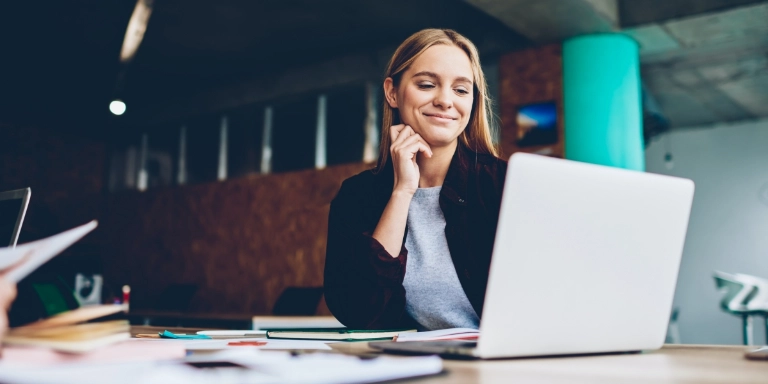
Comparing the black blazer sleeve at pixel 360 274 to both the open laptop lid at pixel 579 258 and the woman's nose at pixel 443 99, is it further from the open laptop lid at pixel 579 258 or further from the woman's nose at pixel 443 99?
the open laptop lid at pixel 579 258

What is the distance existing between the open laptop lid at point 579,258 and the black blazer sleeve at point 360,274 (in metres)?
0.57

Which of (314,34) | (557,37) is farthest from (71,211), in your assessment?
(557,37)

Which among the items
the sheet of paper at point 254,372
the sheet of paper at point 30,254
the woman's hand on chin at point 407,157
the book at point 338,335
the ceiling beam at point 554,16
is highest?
the ceiling beam at point 554,16

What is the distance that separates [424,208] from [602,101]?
14.7ft

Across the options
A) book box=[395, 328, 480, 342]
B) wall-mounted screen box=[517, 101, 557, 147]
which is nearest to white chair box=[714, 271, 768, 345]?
wall-mounted screen box=[517, 101, 557, 147]

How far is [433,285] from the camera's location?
1.50 metres

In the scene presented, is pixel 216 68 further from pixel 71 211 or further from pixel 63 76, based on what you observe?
pixel 71 211

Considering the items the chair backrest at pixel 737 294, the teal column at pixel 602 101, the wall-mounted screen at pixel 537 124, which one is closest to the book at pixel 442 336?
the teal column at pixel 602 101

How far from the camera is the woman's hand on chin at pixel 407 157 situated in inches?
57.7

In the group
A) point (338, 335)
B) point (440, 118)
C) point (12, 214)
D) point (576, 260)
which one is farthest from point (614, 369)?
point (12, 214)

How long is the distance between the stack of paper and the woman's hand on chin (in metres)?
0.80

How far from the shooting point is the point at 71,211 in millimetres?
9750

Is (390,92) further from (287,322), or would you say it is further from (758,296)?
(758,296)

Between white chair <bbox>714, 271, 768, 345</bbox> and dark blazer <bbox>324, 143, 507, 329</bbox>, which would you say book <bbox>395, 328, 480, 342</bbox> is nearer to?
dark blazer <bbox>324, 143, 507, 329</bbox>
